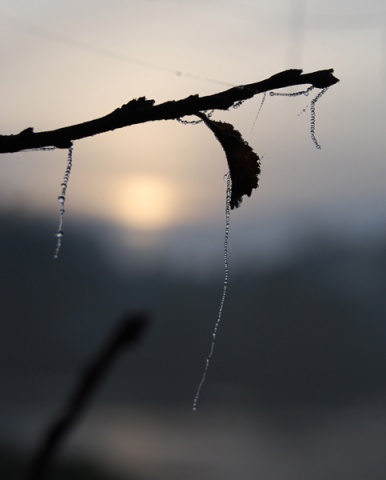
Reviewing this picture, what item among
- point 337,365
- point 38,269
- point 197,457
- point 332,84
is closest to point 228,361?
point 337,365

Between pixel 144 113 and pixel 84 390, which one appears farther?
pixel 144 113

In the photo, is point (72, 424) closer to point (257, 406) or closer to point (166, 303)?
point (257, 406)

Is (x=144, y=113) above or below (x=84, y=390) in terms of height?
above

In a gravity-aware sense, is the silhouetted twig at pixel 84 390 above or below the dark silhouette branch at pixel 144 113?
below

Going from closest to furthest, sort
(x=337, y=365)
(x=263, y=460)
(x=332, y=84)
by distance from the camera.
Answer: (x=332, y=84) → (x=263, y=460) → (x=337, y=365)

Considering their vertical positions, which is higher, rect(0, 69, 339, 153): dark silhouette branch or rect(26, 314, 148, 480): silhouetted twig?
rect(0, 69, 339, 153): dark silhouette branch

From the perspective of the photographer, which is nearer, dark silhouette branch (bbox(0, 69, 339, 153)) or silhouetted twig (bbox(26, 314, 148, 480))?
silhouetted twig (bbox(26, 314, 148, 480))

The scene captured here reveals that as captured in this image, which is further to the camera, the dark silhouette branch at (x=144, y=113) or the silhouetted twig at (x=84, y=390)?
the dark silhouette branch at (x=144, y=113)

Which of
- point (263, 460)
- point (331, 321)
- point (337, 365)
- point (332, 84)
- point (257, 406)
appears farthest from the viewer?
point (331, 321)
